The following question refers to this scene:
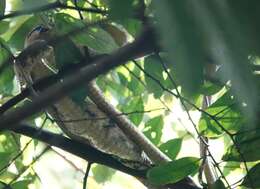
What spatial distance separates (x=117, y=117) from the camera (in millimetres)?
801

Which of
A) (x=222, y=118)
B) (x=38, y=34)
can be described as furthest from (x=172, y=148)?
(x=38, y=34)

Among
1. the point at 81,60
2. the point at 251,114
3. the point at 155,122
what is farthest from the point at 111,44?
the point at 251,114

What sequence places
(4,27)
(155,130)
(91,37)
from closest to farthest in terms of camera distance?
(91,37) → (4,27) → (155,130)

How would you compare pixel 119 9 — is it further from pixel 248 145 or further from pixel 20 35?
pixel 20 35

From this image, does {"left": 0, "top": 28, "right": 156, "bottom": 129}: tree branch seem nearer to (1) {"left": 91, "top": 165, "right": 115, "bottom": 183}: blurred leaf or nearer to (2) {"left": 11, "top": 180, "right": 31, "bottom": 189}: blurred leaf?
(2) {"left": 11, "top": 180, "right": 31, "bottom": 189}: blurred leaf

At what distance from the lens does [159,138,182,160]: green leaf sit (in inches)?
32.9

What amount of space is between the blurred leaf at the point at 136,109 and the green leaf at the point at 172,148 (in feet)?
0.27

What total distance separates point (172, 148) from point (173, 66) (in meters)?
0.68

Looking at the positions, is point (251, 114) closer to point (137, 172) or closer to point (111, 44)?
point (111, 44)

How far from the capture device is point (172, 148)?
84 cm

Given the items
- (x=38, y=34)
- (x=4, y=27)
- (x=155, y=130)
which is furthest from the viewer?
(x=155, y=130)

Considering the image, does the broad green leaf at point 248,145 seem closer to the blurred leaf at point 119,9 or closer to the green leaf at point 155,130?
the green leaf at point 155,130

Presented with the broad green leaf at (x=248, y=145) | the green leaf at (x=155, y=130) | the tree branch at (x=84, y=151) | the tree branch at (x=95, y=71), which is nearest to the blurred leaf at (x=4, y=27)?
the tree branch at (x=84, y=151)

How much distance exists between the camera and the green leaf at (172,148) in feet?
2.74
